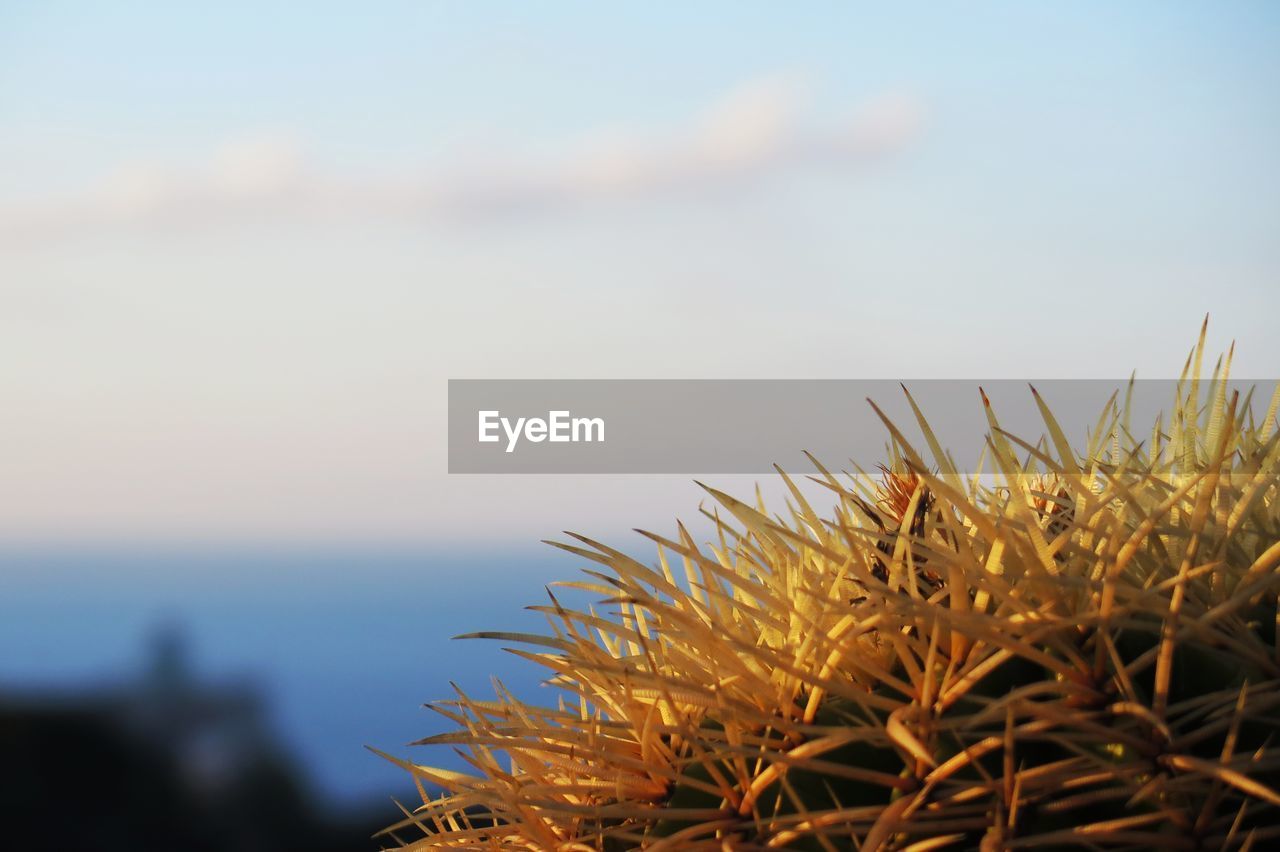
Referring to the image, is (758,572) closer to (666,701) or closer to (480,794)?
(666,701)

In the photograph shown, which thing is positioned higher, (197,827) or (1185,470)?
(1185,470)

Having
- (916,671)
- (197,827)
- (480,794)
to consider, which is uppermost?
(916,671)

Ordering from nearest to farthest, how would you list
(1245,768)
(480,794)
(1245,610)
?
(1245,768) → (1245,610) → (480,794)

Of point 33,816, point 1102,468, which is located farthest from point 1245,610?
point 33,816

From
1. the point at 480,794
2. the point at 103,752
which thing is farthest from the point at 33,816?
the point at 480,794

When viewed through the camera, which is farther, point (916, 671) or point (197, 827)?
point (197, 827)

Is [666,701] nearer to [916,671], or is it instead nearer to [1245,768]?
[916,671]

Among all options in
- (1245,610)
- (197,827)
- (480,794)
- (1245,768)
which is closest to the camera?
(1245,768)
